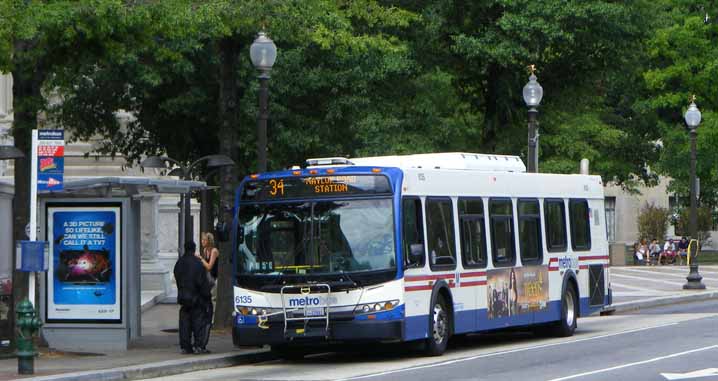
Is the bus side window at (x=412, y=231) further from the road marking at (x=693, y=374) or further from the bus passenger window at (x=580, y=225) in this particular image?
the bus passenger window at (x=580, y=225)

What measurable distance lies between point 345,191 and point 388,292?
157 cm

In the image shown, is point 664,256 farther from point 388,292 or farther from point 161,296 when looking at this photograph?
point 388,292

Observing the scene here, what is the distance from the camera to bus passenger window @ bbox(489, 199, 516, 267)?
2320 cm

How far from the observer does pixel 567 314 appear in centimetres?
2597

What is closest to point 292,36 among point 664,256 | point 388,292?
point 388,292

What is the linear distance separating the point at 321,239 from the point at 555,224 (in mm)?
6852

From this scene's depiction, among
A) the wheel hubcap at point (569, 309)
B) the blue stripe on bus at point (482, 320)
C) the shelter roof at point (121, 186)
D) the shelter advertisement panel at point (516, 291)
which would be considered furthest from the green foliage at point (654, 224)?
the shelter roof at point (121, 186)

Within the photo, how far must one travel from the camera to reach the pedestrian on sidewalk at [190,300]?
2120 cm

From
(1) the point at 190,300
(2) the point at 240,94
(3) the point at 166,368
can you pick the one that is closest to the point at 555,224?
(1) the point at 190,300

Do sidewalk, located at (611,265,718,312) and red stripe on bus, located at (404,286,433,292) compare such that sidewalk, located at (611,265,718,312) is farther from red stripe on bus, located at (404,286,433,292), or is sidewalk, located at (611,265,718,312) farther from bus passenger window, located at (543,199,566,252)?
red stripe on bus, located at (404,286,433,292)

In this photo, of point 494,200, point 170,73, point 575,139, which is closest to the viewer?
point 494,200

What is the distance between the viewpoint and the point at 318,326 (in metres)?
19.8

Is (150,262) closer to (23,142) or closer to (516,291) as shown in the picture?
(516,291)

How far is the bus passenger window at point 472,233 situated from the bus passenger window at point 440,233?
1.25ft
